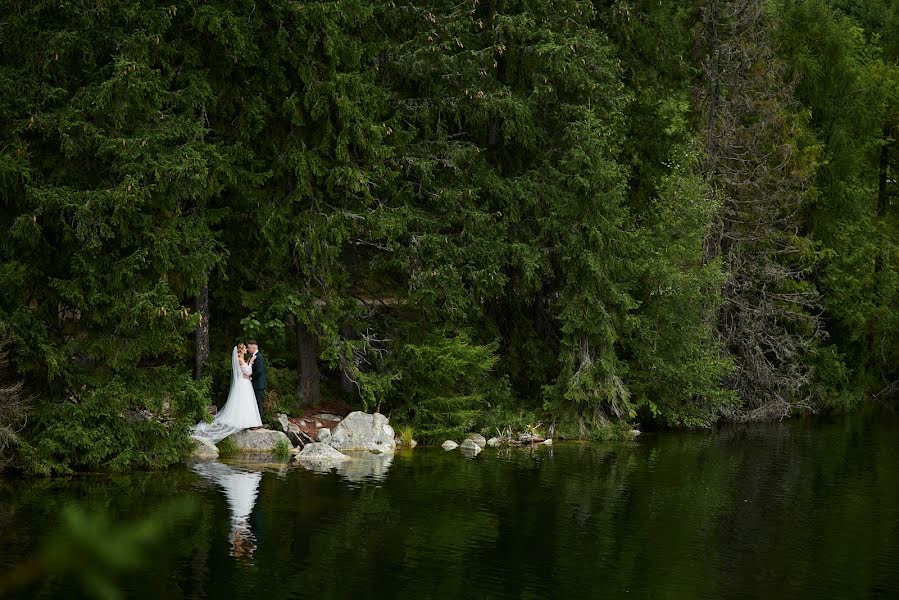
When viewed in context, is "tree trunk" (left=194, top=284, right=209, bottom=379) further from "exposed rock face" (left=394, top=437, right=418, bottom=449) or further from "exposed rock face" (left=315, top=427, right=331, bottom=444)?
"exposed rock face" (left=394, top=437, right=418, bottom=449)

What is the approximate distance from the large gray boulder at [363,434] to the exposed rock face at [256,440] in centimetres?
130

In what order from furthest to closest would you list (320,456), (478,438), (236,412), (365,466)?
(478,438) → (236,412) → (320,456) → (365,466)

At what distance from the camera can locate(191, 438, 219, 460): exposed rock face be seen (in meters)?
21.9

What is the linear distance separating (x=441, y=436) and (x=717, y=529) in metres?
9.43

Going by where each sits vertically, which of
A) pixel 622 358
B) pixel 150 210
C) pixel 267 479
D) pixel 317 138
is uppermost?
pixel 317 138

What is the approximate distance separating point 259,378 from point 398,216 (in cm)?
489

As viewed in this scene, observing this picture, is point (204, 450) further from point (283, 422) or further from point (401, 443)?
point (401, 443)

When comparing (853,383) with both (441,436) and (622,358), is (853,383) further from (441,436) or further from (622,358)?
(441,436)

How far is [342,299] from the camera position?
25031mm

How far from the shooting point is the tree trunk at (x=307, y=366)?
26.3 m

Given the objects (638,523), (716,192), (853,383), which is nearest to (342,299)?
(638,523)

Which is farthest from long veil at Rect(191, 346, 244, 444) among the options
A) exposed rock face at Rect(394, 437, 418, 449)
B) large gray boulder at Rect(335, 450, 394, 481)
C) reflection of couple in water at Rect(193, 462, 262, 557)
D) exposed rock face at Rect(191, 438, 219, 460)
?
exposed rock face at Rect(394, 437, 418, 449)

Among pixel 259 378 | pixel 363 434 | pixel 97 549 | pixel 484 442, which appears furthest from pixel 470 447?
pixel 97 549

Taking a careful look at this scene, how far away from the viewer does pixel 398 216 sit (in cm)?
2514
